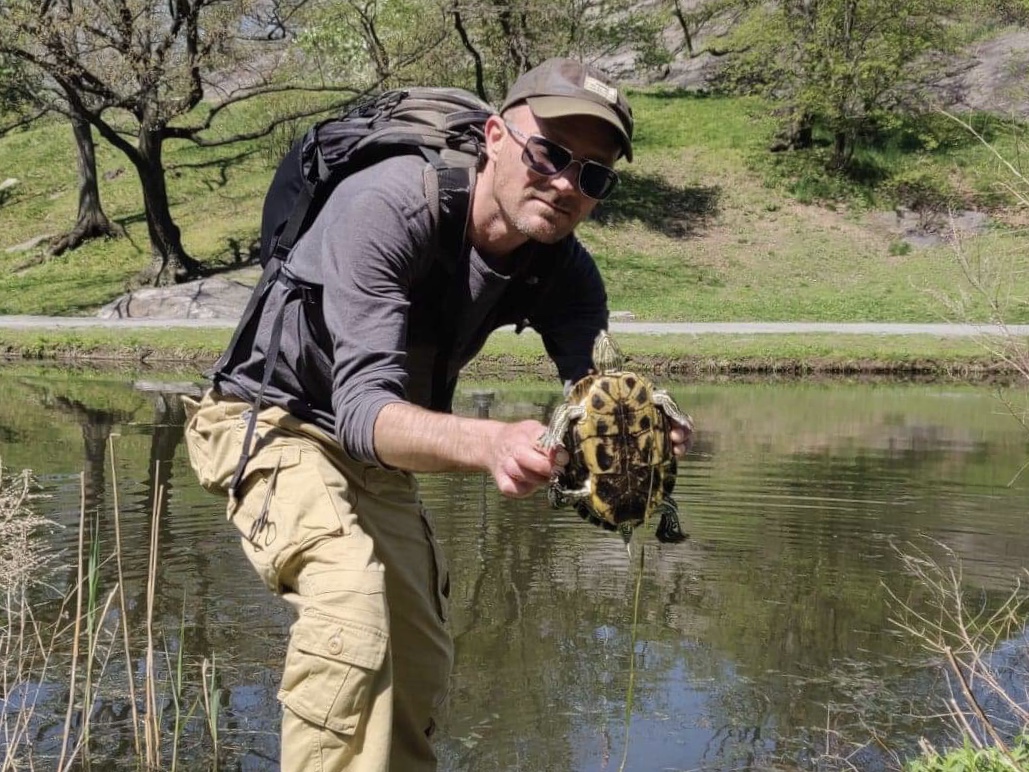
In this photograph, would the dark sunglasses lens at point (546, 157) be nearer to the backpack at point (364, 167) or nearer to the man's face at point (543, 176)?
the man's face at point (543, 176)

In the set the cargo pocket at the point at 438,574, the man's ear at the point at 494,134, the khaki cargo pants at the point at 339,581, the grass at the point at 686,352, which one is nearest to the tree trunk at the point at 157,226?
the grass at the point at 686,352

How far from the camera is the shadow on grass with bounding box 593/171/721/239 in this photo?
93.3ft

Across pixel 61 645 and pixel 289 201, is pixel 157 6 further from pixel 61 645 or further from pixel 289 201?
pixel 289 201

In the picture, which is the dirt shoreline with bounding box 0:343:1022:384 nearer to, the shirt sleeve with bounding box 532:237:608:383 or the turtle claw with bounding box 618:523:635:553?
the shirt sleeve with bounding box 532:237:608:383

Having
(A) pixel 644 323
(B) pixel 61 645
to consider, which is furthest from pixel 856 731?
(A) pixel 644 323

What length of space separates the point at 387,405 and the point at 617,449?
56cm

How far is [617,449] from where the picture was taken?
9.12ft

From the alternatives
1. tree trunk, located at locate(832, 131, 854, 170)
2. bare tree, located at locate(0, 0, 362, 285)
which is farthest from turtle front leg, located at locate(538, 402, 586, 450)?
tree trunk, located at locate(832, 131, 854, 170)

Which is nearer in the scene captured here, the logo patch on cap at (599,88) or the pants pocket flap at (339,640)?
the pants pocket flap at (339,640)

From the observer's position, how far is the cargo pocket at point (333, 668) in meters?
2.96

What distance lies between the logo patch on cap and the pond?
127 centimetres

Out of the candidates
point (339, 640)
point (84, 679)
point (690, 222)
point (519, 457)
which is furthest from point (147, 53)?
point (519, 457)

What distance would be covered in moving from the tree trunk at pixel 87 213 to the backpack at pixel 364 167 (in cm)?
2423

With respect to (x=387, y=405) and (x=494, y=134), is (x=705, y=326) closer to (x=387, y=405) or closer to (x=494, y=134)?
(x=494, y=134)
